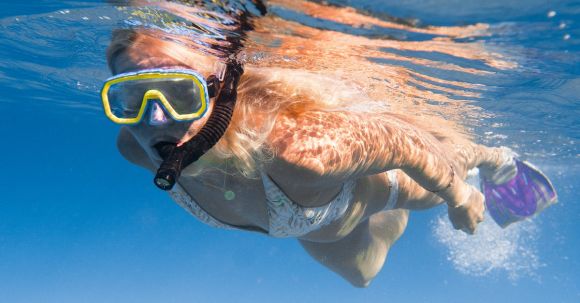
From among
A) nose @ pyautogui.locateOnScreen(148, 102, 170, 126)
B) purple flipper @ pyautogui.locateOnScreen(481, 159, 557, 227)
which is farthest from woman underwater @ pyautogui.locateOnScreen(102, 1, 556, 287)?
purple flipper @ pyautogui.locateOnScreen(481, 159, 557, 227)

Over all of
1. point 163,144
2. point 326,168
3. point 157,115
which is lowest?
point 163,144

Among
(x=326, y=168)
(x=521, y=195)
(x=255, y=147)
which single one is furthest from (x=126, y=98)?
(x=521, y=195)

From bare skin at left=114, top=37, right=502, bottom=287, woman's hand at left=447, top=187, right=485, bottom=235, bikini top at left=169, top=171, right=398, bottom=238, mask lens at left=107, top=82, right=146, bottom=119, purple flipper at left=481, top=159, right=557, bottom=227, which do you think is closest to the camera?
mask lens at left=107, top=82, right=146, bottom=119

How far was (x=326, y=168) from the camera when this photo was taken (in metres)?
3.24

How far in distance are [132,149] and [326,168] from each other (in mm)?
2674

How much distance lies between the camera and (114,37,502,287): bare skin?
3.17 metres

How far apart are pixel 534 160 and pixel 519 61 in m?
18.6

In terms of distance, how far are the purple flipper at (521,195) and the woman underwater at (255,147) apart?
6611mm

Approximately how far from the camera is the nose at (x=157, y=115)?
2.84m

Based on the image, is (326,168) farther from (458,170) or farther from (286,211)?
(458,170)

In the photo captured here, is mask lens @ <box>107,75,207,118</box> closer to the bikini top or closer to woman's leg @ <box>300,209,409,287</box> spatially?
the bikini top

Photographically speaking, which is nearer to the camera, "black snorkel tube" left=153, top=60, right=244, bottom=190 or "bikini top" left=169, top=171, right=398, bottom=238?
"black snorkel tube" left=153, top=60, right=244, bottom=190

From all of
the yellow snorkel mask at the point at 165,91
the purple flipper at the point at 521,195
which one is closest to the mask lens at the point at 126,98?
the yellow snorkel mask at the point at 165,91

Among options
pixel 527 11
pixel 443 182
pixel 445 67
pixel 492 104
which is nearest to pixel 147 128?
pixel 443 182
